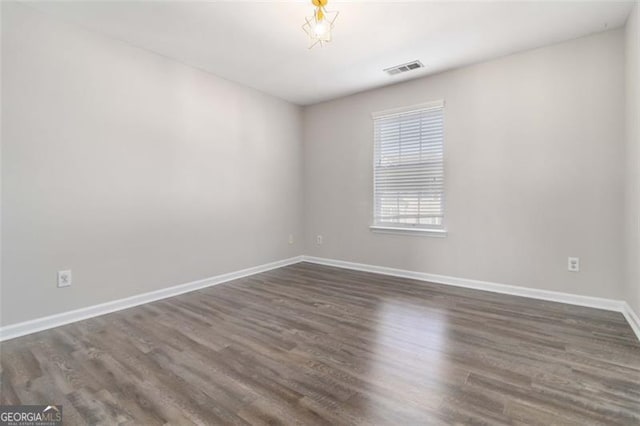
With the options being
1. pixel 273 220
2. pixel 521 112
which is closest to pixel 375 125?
pixel 521 112

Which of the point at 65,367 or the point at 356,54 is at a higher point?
the point at 356,54

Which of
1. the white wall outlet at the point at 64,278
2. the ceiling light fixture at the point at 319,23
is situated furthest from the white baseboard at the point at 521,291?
the white wall outlet at the point at 64,278

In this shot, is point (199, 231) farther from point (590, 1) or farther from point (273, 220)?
point (590, 1)

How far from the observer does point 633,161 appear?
2.40m

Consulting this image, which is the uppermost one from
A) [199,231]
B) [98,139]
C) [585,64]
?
[585,64]

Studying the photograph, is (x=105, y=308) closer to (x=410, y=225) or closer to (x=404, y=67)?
(x=410, y=225)

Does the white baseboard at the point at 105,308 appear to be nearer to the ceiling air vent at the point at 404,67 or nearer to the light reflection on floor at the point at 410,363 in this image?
the light reflection on floor at the point at 410,363

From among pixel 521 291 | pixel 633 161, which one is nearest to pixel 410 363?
pixel 521 291

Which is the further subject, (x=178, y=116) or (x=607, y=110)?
(x=178, y=116)

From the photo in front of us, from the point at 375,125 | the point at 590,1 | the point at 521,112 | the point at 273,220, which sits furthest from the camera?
the point at 273,220

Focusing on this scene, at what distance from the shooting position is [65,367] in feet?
6.16

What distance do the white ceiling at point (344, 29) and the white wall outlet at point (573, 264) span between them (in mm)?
2114

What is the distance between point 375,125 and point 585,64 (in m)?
2.21

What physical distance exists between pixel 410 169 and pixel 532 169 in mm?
1307
